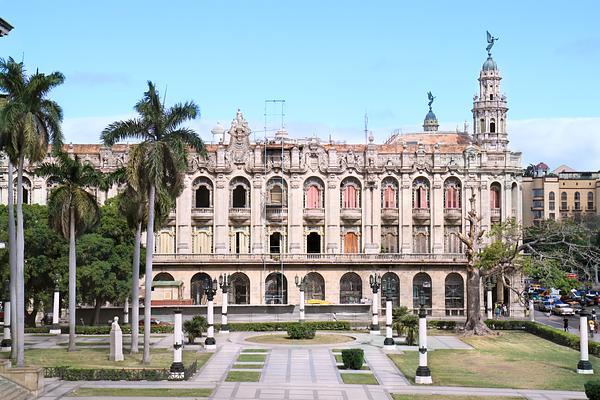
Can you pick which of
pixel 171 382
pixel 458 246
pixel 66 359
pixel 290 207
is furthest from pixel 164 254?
pixel 171 382

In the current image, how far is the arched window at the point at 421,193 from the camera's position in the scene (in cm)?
9788

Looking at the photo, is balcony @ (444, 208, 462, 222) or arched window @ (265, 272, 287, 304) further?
balcony @ (444, 208, 462, 222)

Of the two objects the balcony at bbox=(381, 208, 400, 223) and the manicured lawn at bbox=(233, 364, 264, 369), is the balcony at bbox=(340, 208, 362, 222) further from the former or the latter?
the manicured lawn at bbox=(233, 364, 264, 369)

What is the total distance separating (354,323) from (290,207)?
23.7 meters

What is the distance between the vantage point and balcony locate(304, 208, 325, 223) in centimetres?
9694

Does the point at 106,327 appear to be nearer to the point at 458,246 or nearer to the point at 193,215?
the point at 193,215

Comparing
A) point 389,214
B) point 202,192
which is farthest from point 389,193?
point 202,192

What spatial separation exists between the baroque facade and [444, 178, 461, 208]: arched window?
0.33ft

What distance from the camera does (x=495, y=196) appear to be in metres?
98.9

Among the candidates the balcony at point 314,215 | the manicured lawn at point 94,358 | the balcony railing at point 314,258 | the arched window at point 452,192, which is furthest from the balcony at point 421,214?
the manicured lawn at point 94,358

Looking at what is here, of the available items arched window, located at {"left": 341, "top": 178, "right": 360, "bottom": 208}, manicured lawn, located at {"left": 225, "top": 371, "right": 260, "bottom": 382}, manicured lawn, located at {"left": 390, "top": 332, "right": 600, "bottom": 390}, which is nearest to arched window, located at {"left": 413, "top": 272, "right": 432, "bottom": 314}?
arched window, located at {"left": 341, "top": 178, "right": 360, "bottom": 208}

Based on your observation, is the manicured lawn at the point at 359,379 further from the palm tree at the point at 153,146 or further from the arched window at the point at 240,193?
the arched window at the point at 240,193

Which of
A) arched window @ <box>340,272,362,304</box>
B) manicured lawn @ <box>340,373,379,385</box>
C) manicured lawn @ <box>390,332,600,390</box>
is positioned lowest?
manicured lawn @ <box>390,332,600,390</box>

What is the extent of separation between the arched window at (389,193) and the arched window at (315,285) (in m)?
9.87
